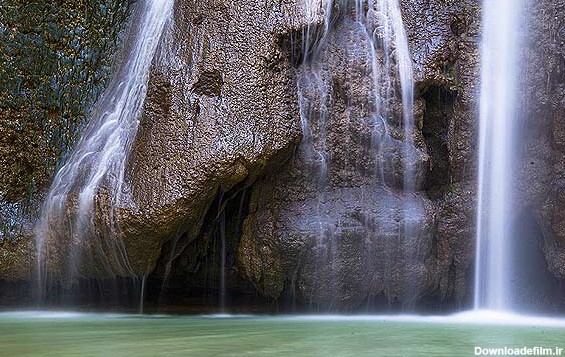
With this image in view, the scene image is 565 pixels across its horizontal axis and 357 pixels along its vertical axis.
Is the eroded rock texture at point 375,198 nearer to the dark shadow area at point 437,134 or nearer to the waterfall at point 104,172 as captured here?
the dark shadow area at point 437,134

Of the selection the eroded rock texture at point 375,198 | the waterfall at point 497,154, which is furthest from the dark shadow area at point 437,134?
the waterfall at point 497,154

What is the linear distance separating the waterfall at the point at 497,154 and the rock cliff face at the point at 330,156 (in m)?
0.13

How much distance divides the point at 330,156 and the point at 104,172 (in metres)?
2.08

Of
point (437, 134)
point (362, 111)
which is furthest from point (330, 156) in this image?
point (437, 134)

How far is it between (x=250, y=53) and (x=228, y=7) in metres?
0.58

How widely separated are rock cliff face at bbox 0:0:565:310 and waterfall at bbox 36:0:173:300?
179 mm

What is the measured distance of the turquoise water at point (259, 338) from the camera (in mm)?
3529

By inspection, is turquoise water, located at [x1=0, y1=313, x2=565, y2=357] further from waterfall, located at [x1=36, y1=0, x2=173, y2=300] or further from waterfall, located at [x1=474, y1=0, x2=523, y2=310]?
waterfall, located at [x1=474, y1=0, x2=523, y2=310]

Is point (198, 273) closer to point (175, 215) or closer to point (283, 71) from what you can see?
point (175, 215)

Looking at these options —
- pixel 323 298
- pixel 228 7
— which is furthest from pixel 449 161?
pixel 228 7

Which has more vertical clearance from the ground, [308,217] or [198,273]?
[308,217]

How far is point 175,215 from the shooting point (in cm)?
595

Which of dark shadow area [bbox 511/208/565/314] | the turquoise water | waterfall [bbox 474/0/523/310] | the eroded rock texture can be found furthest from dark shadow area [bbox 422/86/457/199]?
the turquoise water

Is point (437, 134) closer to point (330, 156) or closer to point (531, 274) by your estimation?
point (330, 156)
